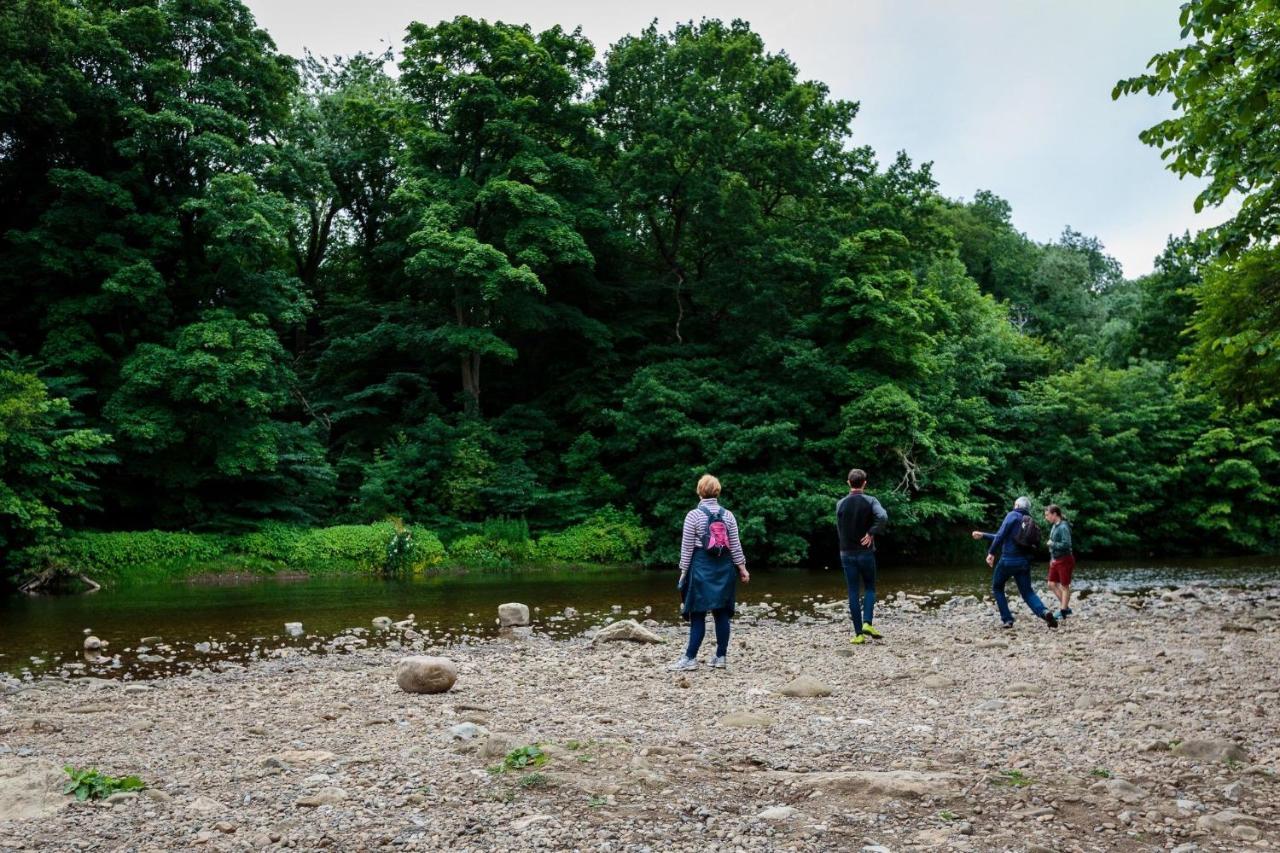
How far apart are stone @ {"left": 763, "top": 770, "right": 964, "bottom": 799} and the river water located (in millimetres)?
8996

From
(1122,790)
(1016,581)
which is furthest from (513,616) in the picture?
(1122,790)

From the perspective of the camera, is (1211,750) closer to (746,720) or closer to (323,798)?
(746,720)

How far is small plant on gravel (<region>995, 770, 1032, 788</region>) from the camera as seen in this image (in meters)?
5.12

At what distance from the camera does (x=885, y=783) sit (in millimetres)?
5051

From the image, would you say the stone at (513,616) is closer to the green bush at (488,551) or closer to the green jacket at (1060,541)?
the green jacket at (1060,541)

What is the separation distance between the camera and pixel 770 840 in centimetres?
429

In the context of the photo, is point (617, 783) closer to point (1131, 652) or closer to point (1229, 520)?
point (1131, 652)

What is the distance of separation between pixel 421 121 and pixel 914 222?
18493mm

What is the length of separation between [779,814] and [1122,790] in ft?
6.62

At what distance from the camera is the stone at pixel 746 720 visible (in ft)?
22.9

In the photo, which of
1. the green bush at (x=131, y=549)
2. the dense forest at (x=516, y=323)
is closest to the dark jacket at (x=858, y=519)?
the dense forest at (x=516, y=323)

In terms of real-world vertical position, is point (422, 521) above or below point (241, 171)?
below

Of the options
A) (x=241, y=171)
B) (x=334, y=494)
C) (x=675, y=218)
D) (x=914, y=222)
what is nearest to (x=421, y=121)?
(x=241, y=171)

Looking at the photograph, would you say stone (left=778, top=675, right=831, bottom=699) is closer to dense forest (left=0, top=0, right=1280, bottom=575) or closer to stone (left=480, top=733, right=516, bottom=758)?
stone (left=480, top=733, right=516, bottom=758)
